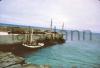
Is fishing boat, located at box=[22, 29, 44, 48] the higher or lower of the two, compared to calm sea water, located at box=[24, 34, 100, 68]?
higher

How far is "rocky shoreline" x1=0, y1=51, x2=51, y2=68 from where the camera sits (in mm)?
2373

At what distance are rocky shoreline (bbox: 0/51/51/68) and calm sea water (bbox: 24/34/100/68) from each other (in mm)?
55

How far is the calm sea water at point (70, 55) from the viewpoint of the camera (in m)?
2.42

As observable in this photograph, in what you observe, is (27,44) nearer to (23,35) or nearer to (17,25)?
(23,35)

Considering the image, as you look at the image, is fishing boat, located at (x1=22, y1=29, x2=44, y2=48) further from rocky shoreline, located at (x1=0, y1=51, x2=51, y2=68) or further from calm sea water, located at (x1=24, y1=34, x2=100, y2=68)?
rocky shoreline, located at (x1=0, y1=51, x2=51, y2=68)

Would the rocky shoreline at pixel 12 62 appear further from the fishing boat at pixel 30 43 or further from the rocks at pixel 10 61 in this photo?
the fishing boat at pixel 30 43

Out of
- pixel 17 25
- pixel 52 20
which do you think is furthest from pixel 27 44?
pixel 52 20

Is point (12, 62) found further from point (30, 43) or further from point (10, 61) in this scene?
point (30, 43)

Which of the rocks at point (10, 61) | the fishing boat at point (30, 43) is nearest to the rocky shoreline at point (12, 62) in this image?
the rocks at point (10, 61)

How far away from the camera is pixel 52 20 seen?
100 inches

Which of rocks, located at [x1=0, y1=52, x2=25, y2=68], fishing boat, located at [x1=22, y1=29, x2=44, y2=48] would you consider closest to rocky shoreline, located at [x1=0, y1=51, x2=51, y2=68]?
rocks, located at [x1=0, y1=52, x2=25, y2=68]

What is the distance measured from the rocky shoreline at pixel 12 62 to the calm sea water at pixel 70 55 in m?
0.05

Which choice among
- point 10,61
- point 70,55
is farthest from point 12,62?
point 70,55

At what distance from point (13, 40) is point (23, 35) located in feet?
0.51
